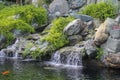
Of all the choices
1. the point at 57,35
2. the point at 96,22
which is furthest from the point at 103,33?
the point at 96,22

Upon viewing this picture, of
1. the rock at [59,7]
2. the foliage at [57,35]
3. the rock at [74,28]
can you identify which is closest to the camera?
the foliage at [57,35]

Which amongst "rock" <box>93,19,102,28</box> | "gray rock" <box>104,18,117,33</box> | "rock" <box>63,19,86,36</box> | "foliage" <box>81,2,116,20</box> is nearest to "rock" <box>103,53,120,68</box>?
"gray rock" <box>104,18,117,33</box>

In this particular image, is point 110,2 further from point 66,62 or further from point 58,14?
point 66,62

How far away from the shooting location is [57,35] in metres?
25.9

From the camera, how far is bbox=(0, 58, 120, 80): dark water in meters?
20.3

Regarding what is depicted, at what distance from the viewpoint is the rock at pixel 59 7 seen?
1256 inches

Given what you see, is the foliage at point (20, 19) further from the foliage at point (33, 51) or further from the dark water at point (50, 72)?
the dark water at point (50, 72)

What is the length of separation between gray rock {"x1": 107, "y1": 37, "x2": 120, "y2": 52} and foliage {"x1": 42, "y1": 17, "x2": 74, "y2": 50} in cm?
346

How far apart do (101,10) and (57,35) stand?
181 inches

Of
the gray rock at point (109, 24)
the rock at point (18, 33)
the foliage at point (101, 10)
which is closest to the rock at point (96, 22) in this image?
the foliage at point (101, 10)

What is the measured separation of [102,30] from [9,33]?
25.8 ft

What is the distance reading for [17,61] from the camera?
24.8 meters

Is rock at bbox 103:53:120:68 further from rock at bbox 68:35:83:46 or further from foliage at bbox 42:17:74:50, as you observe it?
foliage at bbox 42:17:74:50

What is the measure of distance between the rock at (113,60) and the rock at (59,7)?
972cm
